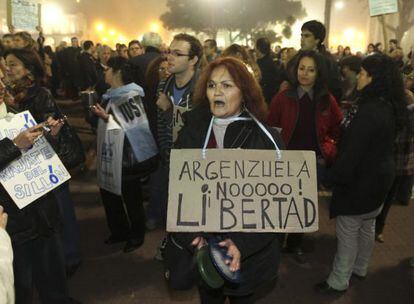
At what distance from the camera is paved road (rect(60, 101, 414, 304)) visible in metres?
3.60

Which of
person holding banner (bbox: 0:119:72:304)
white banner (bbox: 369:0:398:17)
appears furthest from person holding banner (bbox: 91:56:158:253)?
white banner (bbox: 369:0:398:17)

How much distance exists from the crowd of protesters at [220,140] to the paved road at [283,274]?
14 centimetres

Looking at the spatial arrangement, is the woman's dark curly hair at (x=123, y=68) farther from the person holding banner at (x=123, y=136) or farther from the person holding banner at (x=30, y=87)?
the person holding banner at (x=30, y=87)

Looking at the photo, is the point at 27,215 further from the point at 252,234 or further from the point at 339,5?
the point at 339,5

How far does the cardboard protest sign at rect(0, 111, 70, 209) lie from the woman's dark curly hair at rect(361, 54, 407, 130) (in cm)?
241

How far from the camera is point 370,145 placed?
313 cm

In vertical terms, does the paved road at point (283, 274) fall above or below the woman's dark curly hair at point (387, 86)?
below

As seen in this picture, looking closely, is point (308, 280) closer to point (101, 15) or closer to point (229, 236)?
point (229, 236)

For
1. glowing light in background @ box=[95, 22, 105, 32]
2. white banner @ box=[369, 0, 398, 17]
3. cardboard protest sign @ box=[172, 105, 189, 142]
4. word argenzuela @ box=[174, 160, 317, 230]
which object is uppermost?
glowing light in background @ box=[95, 22, 105, 32]

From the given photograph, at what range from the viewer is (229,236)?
2.16 meters

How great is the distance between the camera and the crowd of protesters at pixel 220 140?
92.2 inches

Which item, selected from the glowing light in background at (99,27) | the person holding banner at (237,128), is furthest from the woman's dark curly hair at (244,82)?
the glowing light in background at (99,27)

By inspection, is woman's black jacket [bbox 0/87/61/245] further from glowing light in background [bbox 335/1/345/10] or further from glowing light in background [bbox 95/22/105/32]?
glowing light in background [bbox 95/22/105/32]

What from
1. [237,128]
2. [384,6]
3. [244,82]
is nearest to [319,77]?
[244,82]
